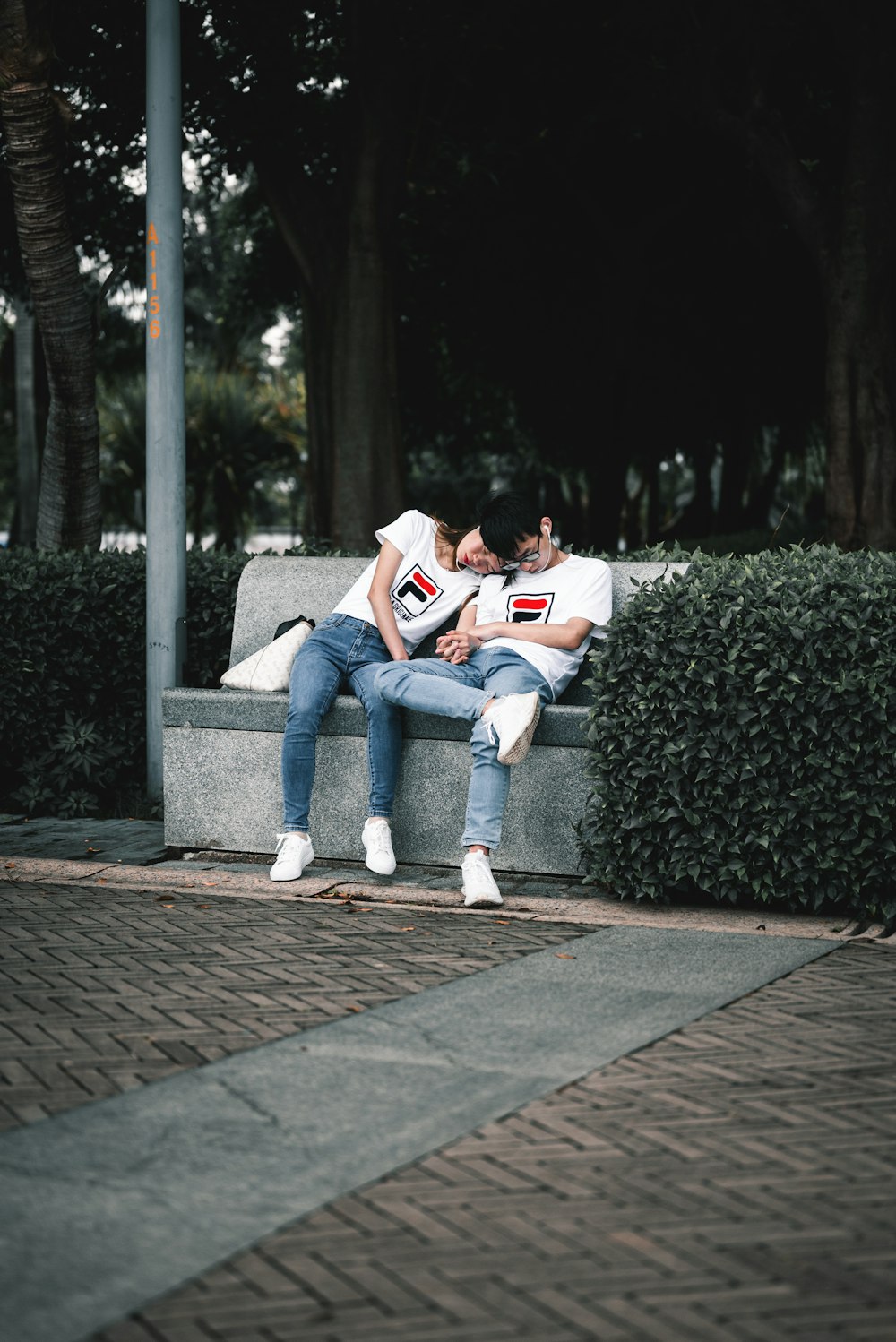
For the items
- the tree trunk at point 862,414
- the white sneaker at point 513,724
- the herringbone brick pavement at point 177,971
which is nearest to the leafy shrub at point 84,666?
the herringbone brick pavement at point 177,971

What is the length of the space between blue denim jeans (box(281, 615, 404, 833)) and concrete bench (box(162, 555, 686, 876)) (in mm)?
104

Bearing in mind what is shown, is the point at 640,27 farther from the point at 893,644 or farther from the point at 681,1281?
the point at 681,1281

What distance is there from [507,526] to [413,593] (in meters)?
0.62

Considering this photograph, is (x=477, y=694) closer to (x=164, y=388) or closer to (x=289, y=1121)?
(x=164, y=388)

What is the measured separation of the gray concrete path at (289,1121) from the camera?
2.82m

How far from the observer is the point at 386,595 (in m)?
6.57

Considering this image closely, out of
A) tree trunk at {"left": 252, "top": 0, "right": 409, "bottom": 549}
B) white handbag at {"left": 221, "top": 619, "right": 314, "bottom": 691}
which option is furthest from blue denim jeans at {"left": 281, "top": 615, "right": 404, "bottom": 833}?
tree trunk at {"left": 252, "top": 0, "right": 409, "bottom": 549}

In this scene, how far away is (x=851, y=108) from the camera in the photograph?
12.1 m

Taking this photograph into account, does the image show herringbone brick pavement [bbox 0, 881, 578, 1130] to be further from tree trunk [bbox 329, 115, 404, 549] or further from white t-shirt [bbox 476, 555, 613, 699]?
tree trunk [bbox 329, 115, 404, 549]

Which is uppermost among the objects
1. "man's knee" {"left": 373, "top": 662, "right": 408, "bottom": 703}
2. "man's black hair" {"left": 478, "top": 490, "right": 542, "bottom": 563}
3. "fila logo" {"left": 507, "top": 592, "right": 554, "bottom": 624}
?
"man's black hair" {"left": 478, "top": 490, "right": 542, "bottom": 563}

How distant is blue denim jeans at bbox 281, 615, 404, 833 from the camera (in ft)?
20.4

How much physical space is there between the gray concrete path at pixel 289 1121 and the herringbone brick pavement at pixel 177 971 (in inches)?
5.5

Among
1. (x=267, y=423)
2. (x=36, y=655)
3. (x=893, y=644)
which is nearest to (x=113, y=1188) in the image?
(x=893, y=644)

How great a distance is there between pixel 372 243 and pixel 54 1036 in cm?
858
